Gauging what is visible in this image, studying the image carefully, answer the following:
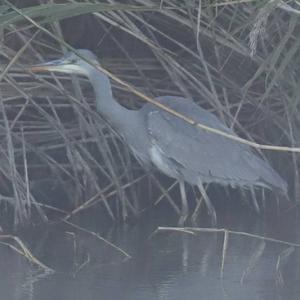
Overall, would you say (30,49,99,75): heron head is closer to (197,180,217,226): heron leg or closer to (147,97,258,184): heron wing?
(147,97,258,184): heron wing

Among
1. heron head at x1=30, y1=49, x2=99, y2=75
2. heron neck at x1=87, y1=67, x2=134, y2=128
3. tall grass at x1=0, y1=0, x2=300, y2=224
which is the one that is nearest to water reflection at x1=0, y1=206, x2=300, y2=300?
tall grass at x1=0, y1=0, x2=300, y2=224

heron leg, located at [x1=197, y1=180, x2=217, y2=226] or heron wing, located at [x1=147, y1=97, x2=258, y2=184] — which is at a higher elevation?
heron wing, located at [x1=147, y1=97, x2=258, y2=184]

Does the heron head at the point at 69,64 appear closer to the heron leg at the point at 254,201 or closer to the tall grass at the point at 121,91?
the tall grass at the point at 121,91

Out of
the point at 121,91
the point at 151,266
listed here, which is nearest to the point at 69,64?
the point at 121,91

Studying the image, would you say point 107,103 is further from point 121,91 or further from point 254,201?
point 254,201

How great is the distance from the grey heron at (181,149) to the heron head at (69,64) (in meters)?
0.06

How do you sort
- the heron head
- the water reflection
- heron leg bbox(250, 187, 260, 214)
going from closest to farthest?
the water reflection < the heron head < heron leg bbox(250, 187, 260, 214)

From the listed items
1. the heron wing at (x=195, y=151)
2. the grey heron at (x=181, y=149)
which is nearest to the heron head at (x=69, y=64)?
the grey heron at (x=181, y=149)

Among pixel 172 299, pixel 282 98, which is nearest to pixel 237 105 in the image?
pixel 282 98

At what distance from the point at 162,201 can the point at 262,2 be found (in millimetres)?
2253

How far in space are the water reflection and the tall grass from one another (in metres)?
0.34

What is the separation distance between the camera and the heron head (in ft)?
21.2

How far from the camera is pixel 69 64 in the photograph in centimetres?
667

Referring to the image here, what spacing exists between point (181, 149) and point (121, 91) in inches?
27.3
